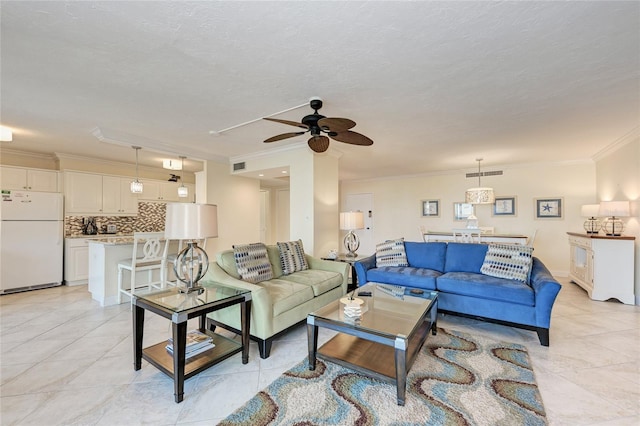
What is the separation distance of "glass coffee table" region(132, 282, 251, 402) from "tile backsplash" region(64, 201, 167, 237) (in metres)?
4.20

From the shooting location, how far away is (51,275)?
183 inches

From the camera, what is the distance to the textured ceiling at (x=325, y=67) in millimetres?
1596

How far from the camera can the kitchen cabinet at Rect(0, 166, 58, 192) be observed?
4.45m

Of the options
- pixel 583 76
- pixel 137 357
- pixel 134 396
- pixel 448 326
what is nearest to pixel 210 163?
pixel 137 357

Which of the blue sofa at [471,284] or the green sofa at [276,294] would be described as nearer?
the green sofa at [276,294]

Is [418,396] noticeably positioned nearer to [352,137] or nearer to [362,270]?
[362,270]

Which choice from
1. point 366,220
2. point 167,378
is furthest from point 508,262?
point 366,220

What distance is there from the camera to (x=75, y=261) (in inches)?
191

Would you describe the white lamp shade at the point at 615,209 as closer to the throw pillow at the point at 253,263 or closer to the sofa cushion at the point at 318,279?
the sofa cushion at the point at 318,279

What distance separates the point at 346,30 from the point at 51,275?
602 centimetres

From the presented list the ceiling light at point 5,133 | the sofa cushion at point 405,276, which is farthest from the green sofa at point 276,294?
the ceiling light at point 5,133

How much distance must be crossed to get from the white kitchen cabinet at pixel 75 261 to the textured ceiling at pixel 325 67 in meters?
1.93

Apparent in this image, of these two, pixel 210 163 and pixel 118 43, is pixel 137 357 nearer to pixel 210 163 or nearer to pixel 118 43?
pixel 118 43

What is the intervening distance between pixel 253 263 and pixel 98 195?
4.35 m
